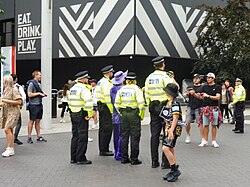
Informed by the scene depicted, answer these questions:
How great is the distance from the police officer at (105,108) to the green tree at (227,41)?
19.4 meters

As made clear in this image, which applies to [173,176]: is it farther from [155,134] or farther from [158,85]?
[158,85]

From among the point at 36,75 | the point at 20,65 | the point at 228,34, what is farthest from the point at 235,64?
the point at 36,75

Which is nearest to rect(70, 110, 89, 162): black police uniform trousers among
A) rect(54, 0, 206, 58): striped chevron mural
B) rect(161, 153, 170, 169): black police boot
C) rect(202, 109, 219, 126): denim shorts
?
rect(161, 153, 170, 169): black police boot

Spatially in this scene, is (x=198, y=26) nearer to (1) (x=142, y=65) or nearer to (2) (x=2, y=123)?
(1) (x=142, y=65)

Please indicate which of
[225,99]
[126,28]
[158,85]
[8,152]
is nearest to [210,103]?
[158,85]

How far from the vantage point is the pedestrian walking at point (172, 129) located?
7142 mm

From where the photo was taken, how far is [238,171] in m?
8.03

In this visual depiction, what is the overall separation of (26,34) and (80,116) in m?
25.8

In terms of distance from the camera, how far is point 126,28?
26.8 meters

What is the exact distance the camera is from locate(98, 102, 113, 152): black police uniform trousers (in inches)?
373

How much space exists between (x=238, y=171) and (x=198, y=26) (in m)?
23.6

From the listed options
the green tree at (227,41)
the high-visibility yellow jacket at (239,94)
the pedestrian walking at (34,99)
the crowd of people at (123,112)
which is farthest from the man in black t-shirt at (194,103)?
the green tree at (227,41)

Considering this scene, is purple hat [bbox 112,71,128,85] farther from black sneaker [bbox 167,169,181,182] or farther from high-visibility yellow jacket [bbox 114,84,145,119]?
black sneaker [bbox 167,169,181,182]

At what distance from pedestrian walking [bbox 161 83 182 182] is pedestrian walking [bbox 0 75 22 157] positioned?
3.52 meters
